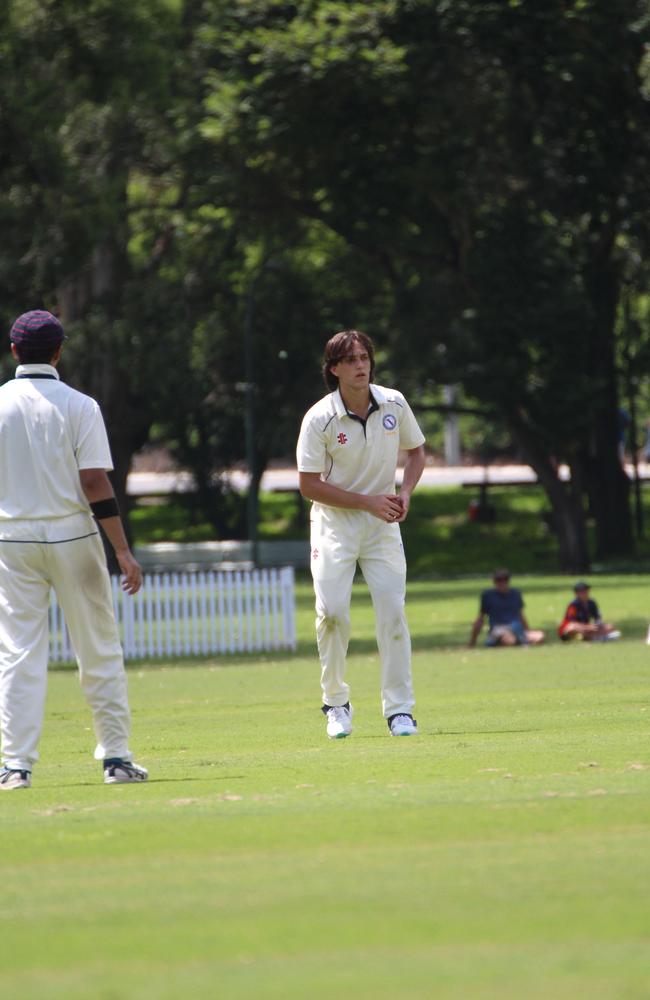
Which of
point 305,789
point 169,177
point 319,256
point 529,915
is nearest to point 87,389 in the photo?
point 169,177

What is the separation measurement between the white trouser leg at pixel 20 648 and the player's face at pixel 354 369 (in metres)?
2.42

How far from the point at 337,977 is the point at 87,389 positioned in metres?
35.9

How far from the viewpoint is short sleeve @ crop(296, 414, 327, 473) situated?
9867 mm

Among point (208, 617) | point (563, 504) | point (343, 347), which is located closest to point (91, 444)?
point (343, 347)

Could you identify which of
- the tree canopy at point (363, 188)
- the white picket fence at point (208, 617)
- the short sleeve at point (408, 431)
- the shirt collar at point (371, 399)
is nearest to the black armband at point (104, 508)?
the shirt collar at point (371, 399)

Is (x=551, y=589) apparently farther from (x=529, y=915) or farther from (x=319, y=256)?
(x=529, y=915)

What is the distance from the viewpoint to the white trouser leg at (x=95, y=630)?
8102 millimetres

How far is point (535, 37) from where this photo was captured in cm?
3666

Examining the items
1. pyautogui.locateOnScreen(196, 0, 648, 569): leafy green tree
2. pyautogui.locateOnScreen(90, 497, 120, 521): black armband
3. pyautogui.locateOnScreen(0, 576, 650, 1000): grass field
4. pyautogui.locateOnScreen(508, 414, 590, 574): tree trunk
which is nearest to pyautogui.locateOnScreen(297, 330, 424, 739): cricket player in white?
pyautogui.locateOnScreen(0, 576, 650, 1000): grass field

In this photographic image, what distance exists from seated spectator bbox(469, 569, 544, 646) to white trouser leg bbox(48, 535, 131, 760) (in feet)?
50.3

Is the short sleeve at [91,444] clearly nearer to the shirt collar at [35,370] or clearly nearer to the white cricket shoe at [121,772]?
the shirt collar at [35,370]

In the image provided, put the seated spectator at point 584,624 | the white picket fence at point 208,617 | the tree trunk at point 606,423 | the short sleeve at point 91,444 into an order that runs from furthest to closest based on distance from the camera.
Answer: the tree trunk at point 606,423 < the white picket fence at point 208,617 < the seated spectator at point 584,624 < the short sleeve at point 91,444

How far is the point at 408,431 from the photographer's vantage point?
33.1 ft

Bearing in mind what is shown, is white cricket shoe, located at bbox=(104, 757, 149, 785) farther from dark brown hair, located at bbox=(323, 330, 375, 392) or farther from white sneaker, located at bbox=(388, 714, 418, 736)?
dark brown hair, located at bbox=(323, 330, 375, 392)
